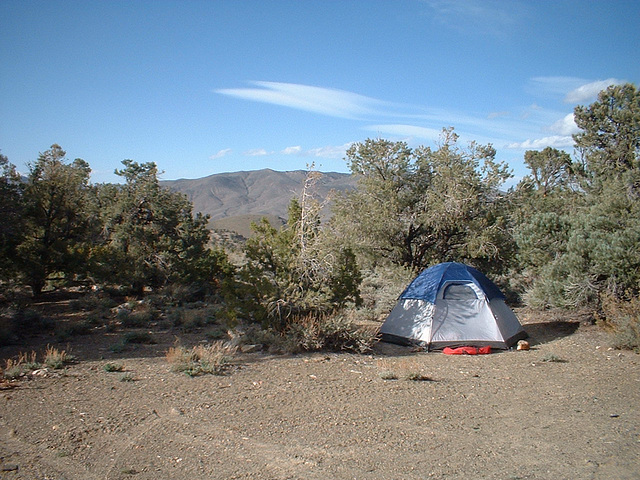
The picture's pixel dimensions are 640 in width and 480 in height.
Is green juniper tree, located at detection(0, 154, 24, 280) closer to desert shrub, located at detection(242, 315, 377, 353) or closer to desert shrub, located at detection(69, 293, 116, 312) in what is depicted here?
desert shrub, located at detection(69, 293, 116, 312)

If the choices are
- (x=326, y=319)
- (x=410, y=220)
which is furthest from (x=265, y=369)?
(x=410, y=220)

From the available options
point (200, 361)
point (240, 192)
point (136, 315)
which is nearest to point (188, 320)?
point (136, 315)

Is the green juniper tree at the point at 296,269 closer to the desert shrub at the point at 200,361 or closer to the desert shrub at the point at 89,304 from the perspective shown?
the desert shrub at the point at 200,361

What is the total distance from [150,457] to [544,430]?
4.89 metres

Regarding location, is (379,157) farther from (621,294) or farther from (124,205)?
(124,205)

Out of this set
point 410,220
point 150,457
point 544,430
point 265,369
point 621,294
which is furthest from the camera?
point 410,220

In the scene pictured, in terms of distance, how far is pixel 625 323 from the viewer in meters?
10.3

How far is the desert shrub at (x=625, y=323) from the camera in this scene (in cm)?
1017

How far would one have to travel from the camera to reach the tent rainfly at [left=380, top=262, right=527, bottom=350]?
451 inches

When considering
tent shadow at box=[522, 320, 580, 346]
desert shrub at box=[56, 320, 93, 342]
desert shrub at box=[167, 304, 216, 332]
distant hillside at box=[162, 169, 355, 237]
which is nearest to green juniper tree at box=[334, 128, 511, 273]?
tent shadow at box=[522, 320, 580, 346]

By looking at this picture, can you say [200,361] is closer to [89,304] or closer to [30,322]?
[30,322]

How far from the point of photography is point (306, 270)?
1092cm

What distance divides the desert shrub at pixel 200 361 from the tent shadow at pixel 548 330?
7.71 m

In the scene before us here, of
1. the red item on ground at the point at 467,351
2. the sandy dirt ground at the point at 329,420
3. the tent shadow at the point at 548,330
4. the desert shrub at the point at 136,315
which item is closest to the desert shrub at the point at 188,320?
the desert shrub at the point at 136,315
